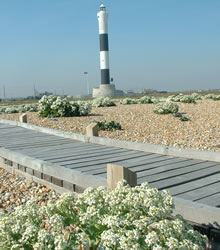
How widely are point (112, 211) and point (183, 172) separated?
2.23 metres

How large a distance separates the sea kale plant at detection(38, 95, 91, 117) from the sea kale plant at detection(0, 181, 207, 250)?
442 inches

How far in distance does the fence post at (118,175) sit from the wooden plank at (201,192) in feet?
1.72

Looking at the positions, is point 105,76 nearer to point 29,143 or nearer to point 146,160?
point 29,143

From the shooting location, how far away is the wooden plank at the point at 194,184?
11.2ft

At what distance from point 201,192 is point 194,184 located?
1.04 ft

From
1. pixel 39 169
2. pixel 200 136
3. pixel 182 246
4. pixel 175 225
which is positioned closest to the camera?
pixel 182 246

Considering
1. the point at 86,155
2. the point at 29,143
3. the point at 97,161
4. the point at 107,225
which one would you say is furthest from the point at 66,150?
the point at 107,225

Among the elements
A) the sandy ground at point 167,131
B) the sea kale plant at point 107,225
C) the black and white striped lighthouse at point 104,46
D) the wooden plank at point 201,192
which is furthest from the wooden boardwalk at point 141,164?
the black and white striped lighthouse at point 104,46

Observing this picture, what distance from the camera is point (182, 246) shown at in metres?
1.82

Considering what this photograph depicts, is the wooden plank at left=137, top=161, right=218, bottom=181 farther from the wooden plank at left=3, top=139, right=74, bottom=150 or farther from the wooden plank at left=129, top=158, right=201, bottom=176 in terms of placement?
the wooden plank at left=3, top=139, right=74, bottom=150

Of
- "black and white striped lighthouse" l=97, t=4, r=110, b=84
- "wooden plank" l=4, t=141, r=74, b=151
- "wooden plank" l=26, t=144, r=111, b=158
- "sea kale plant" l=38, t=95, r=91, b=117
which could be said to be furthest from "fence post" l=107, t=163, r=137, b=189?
"black and white striped lighthouse" l=97, t=4, r=110, b=84

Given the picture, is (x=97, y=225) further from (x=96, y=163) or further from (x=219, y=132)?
(x=219, y=132)

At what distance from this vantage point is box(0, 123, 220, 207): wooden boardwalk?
11.4 feet

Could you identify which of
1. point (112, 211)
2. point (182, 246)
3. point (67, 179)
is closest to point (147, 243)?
point (182, 246)
